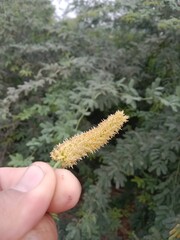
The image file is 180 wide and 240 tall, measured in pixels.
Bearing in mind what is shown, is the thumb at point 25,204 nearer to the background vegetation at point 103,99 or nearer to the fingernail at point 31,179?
the fingernail at point 31,179

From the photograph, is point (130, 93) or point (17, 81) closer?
point (130, 93)

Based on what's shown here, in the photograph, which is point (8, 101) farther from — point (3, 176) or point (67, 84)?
point (3, 176)

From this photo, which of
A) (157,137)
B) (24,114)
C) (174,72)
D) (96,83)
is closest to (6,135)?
(24,114)

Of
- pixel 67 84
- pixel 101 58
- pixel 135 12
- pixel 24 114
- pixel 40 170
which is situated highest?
pixel 135 12

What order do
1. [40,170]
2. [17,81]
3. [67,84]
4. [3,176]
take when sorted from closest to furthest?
1. [40,170]
2. [3,176]
3. [67,84]
4. [17,81]

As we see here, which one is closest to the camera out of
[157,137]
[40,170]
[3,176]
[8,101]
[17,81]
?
[40,170]

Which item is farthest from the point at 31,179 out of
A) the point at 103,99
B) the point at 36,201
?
the point at 103,99

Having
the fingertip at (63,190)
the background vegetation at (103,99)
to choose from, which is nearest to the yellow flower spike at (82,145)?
the fingertip at (63,190)

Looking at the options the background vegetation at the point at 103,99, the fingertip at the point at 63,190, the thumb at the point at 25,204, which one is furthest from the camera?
the background vegetation at the point at 103,99

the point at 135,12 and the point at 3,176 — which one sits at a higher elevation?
the point at 135,12
